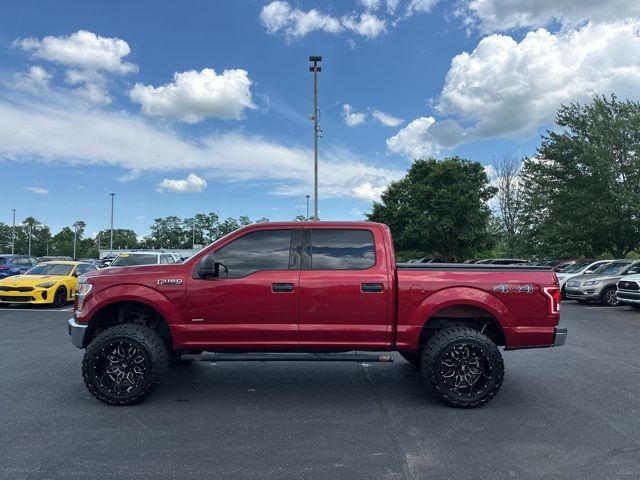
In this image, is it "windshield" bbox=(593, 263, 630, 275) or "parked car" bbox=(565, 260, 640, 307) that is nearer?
"parked car" bbox=(565, 260, 640, 307)

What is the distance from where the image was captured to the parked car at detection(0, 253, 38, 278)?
20.7m

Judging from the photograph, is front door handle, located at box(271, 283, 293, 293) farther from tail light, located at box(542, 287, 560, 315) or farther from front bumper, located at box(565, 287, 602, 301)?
front bumper, located at box(565, 287, 602, 301)

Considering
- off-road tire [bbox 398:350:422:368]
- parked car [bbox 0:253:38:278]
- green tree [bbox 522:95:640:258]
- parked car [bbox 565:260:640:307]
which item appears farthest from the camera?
green tree [bbox 522:95:640:258]

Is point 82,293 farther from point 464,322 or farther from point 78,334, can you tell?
point 464,322

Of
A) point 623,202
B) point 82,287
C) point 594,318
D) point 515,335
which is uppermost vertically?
point 623,202

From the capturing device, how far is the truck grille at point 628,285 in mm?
14117

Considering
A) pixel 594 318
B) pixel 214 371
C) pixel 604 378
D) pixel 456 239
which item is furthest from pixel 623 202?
pixel 214 371

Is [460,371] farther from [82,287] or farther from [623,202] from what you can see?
[623,202]

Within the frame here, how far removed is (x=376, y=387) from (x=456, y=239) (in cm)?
3367

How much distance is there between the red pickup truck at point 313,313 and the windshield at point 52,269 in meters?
11.7

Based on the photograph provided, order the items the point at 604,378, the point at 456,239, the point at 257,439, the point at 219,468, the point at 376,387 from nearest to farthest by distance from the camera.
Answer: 1. the point at 219,468
2. the point at 257,439
3. the point at 376,387
4. the point at 604,378
5. the point at 456,239

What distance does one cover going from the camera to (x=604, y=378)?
6438 millimetres

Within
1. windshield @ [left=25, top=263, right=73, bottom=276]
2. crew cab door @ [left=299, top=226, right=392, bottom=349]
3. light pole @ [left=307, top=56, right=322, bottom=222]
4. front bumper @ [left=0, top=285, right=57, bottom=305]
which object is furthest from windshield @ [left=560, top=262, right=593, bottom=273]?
front bumper @ [left=0, top=285, right=57, bottom=305]

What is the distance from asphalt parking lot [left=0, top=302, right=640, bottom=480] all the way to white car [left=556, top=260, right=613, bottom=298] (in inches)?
499
